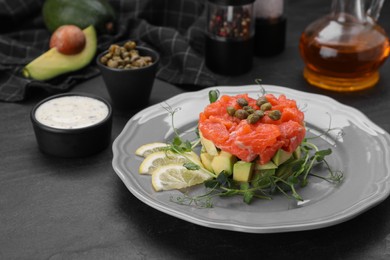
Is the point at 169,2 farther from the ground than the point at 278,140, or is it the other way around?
the point at 278,140

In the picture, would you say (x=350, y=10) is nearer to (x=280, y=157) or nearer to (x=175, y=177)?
(x=280, y=157)

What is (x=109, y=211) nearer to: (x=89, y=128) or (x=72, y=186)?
(x=72, y=186)

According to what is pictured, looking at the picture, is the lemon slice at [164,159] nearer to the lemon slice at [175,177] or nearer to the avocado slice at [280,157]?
the lemon slice at [175,177]

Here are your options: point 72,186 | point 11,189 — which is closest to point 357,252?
point 72,186

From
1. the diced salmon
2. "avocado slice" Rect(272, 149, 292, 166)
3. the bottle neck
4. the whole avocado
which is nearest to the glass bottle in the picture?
the bottle neck

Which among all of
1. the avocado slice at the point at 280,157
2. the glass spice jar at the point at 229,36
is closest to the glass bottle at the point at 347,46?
the glass spice jar at the point at 229,36

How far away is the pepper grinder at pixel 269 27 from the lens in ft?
9.48

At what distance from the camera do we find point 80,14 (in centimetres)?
291

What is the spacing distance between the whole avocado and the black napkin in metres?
0.07

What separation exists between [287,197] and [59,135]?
2.51ft

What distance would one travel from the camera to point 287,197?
1.92m

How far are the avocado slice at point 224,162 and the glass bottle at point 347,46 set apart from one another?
0.88 meters

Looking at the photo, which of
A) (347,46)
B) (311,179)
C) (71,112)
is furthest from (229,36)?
(311,179)

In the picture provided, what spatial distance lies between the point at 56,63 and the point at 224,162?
3.54 feet
